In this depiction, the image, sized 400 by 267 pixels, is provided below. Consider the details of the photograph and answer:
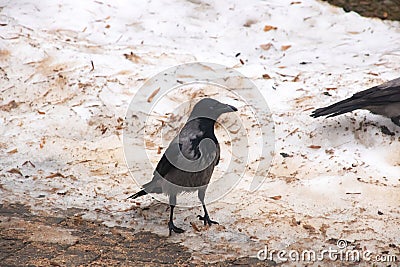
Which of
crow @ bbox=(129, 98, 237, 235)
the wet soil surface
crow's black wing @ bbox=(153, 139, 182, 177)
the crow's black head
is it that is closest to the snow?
the wet soil surface

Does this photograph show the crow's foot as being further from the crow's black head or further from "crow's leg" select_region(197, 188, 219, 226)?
the crow's black head

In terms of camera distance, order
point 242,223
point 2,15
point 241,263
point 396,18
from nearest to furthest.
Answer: point 241,263 → point 242,223 → point 2,15 → point 396,18

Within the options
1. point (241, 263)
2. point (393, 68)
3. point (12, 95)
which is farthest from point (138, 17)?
point (241, 263)

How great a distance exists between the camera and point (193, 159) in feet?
16.9

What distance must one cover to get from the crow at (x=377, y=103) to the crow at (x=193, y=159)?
1622mm

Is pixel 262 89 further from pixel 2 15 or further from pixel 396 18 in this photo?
pixel 2 15

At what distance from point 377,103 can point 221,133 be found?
1687 mm

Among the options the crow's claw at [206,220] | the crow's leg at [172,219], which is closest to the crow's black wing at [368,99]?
the crow's claw at [206,220]

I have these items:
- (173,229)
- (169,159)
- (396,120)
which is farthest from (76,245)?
(396,120)

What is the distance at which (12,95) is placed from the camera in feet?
24.2

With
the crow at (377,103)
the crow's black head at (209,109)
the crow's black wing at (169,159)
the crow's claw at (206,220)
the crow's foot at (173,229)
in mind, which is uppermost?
the crow at (377,103)

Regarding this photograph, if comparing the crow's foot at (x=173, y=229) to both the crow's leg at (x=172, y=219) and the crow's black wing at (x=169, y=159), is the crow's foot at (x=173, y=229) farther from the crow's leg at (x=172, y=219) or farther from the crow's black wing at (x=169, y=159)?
the crow's black wing at (x=169, y=159)

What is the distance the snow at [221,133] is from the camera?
5.34 metres

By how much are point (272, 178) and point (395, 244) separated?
151cm
